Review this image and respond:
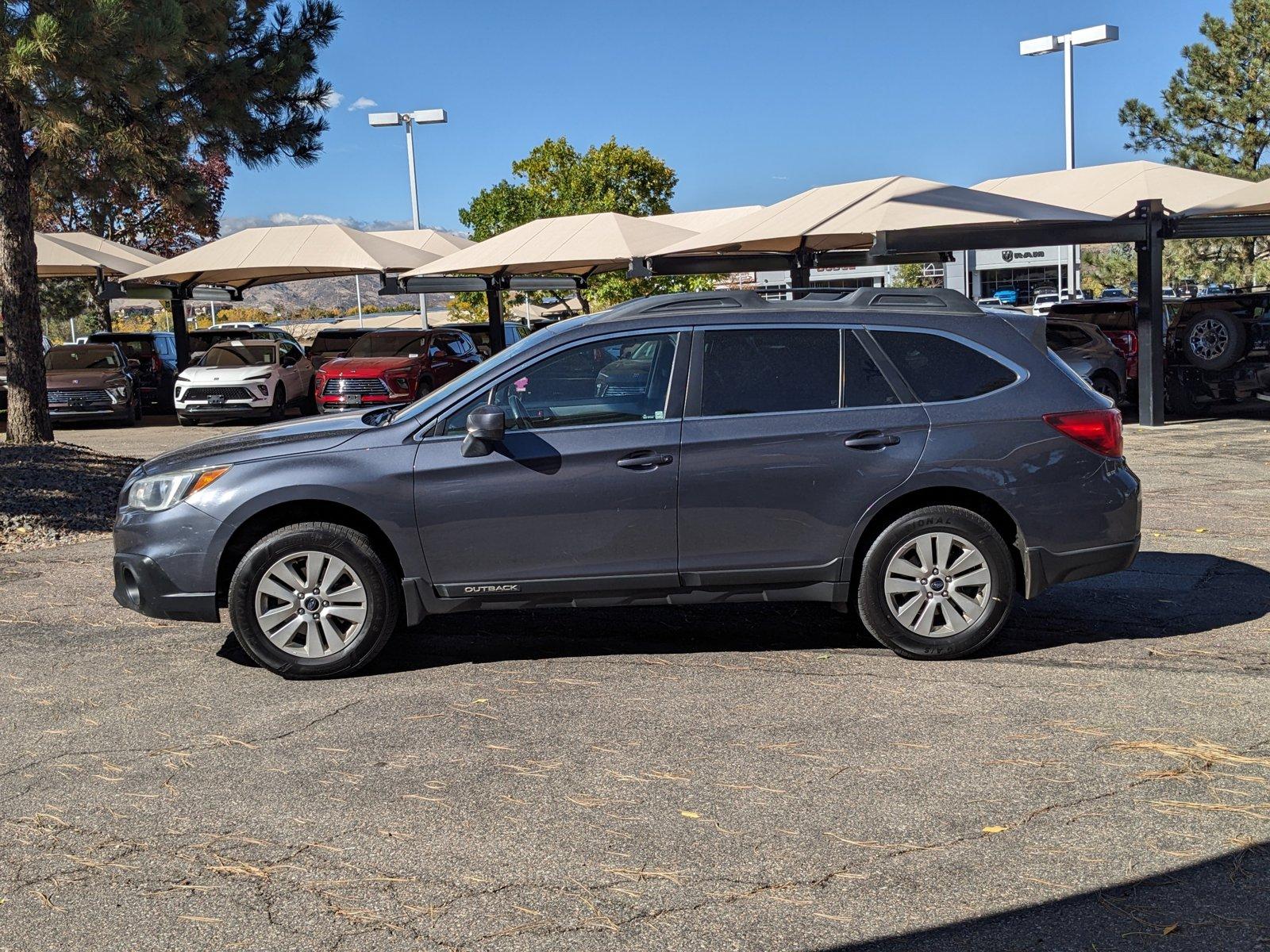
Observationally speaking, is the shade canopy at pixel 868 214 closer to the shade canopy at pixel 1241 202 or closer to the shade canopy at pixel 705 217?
the shade canopy at pixel 1241 202

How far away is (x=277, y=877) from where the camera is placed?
3949 mm

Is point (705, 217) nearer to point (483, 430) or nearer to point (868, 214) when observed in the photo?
point (868, 214)

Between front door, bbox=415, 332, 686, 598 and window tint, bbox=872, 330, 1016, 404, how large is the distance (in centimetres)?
113

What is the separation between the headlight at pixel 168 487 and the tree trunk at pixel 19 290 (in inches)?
345

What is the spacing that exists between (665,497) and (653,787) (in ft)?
5.74

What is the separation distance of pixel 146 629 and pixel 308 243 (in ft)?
60.4

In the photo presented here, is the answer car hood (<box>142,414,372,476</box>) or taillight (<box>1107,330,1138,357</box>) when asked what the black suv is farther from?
car hood (<box>142,414,372,476</box>)

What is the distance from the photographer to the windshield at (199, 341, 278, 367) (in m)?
22.8

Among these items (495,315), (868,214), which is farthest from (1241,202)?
(495,315)

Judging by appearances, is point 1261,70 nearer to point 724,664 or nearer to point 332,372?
point 332,372

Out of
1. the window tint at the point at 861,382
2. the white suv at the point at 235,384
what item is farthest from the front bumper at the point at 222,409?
the window tint at the point at 861,382

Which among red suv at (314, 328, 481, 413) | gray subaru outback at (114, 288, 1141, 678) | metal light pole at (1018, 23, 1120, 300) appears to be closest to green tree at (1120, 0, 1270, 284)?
A: metal light pole at (1018, 23, 1120, 300)

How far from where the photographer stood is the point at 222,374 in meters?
22.2

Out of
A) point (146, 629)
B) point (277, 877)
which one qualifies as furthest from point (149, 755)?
point (146, 629)
